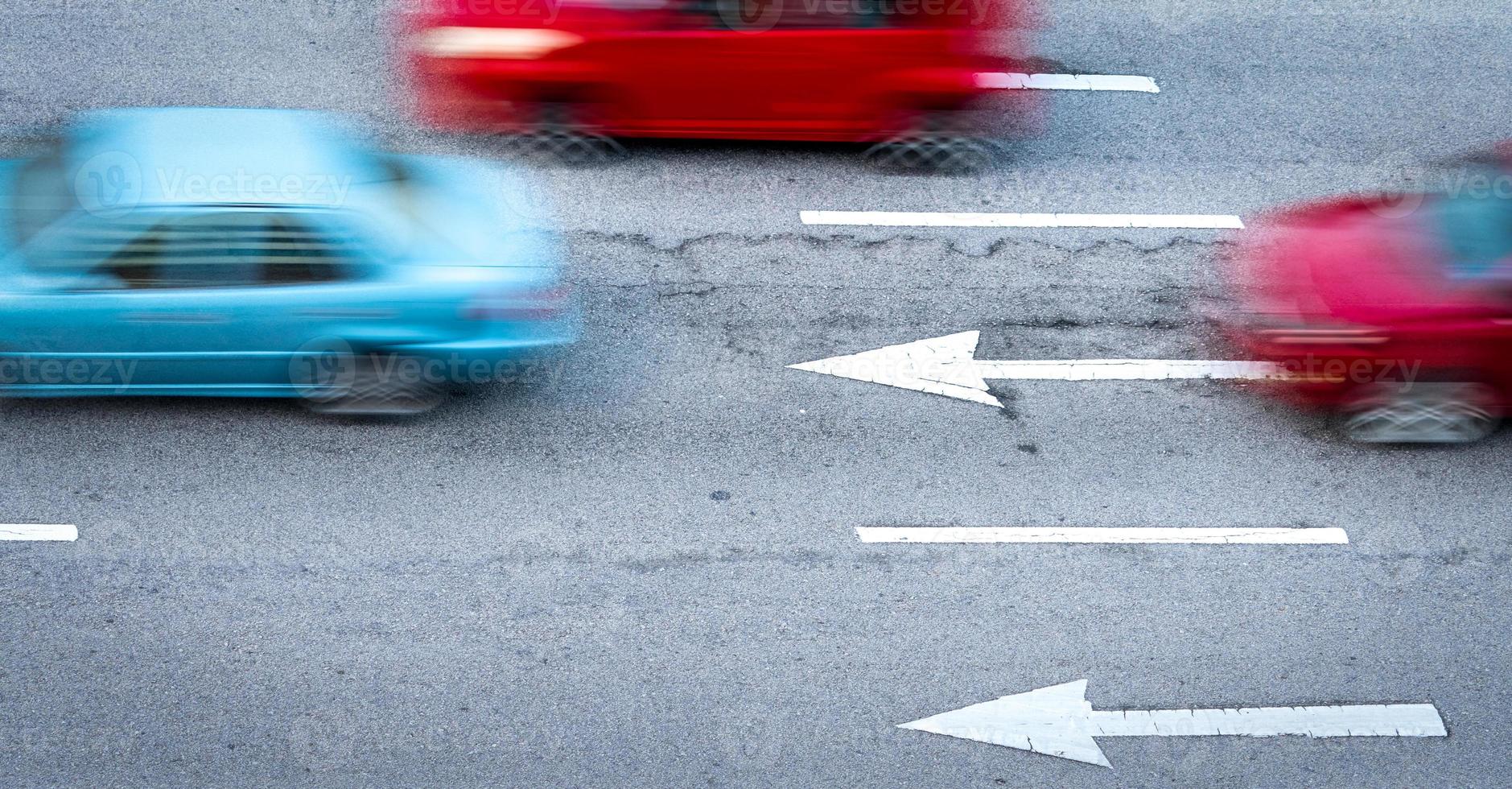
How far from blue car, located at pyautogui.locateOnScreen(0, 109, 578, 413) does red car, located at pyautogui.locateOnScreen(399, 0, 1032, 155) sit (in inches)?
67.2

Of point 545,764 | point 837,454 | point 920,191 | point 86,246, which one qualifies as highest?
point 86,246

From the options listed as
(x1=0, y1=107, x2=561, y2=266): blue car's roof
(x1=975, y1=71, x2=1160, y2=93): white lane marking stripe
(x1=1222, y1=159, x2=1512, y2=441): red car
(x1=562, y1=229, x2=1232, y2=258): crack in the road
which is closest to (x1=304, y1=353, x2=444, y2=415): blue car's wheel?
(x1=0, y1=107, x2=561, y2=266): blue car's roof

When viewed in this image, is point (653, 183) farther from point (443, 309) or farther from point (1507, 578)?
point (1507, 578)

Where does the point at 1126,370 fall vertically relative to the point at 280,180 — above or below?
below

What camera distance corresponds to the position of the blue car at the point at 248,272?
7.69 meters

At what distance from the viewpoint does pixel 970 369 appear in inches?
348

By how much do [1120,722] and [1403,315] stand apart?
10.1 ft

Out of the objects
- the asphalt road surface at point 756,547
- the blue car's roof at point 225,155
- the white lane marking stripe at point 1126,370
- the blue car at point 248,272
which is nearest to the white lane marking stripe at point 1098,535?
the asphalt road surface at point 756,547

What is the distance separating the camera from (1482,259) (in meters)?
8.12

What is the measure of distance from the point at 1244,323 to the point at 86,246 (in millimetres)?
7067

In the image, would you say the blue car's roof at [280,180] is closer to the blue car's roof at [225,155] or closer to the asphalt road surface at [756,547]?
the blue car's roof at [225,155]

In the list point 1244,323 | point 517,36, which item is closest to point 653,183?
point 517,36

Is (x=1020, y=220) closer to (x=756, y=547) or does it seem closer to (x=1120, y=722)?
(x=756, y=547)

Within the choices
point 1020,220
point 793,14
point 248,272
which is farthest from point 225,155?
point 1020,220
